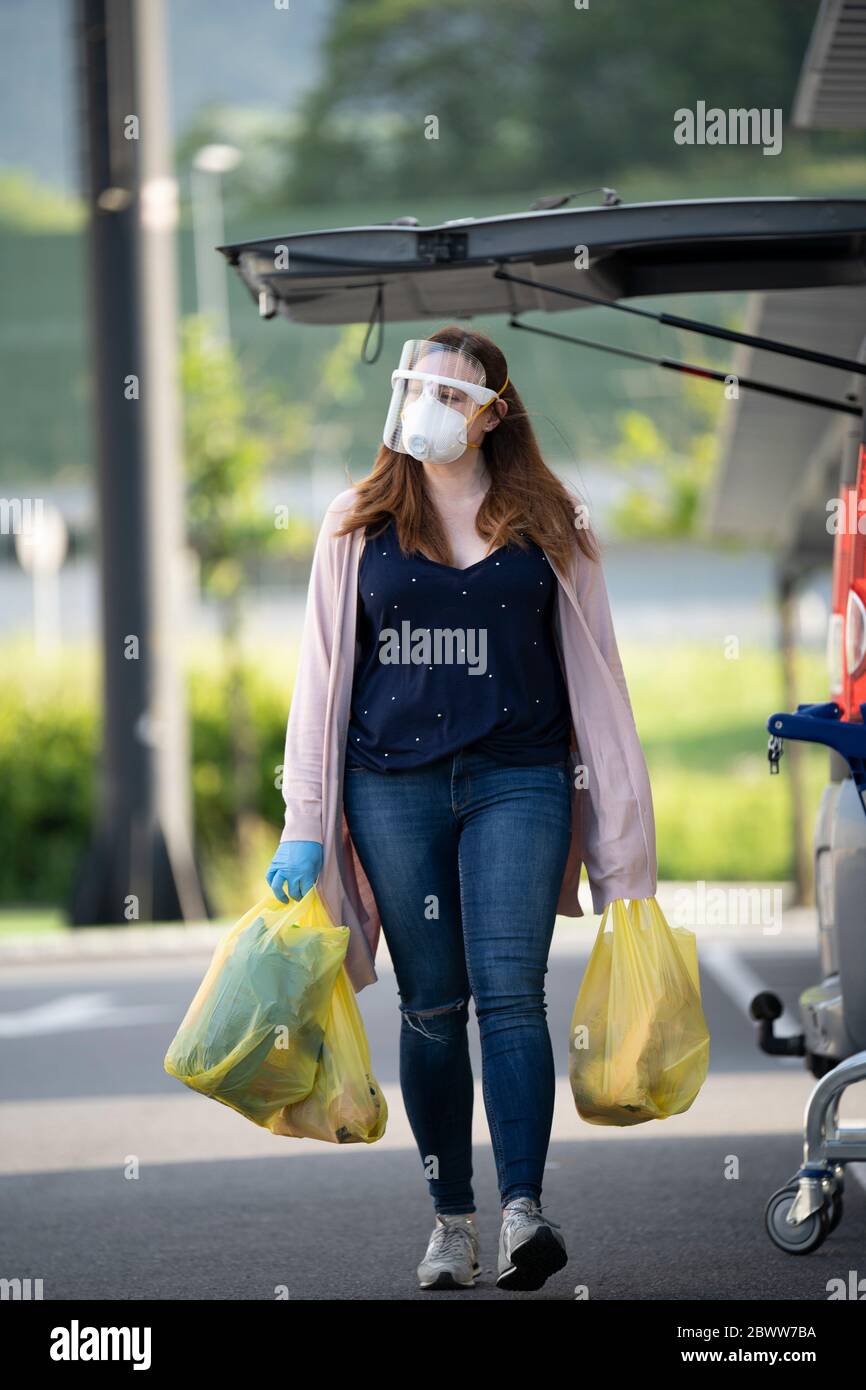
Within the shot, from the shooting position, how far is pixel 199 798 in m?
22.5

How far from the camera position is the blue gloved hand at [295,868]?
15.9 ft

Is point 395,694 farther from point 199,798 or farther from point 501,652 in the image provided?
point 199,798

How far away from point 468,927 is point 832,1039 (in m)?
1.21

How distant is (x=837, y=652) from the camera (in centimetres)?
542

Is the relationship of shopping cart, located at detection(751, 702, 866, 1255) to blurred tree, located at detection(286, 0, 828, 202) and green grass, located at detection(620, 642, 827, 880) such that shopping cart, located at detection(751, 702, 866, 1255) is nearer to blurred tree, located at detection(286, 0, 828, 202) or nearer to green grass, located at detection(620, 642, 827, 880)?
green grass, located at detection(620, 642, 827, 880)

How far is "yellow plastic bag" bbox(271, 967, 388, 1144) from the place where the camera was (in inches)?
188

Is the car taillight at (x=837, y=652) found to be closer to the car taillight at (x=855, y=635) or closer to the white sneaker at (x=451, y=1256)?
the car taillight at (x=855, y=635)

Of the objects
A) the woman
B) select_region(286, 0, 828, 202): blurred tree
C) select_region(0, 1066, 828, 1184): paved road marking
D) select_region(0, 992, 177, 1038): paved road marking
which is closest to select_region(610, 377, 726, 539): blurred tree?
select_region(0, 992, 177, 1038): paved road marking

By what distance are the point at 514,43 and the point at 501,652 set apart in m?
70.1

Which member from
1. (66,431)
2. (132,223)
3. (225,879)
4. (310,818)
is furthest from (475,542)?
(66,431)

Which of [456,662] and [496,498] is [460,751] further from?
[496,498]

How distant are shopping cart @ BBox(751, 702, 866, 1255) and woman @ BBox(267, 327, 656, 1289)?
1.43 feet

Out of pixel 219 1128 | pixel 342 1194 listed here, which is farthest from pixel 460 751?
pixel 219 1128
